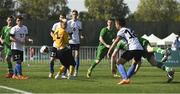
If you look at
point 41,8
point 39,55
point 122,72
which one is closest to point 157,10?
point 41,8

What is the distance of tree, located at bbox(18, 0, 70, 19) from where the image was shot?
95812 mm

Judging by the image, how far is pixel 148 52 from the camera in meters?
15.6

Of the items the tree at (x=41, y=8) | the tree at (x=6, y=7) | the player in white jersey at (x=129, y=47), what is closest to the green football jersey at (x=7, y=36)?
the player in white jersey at (x=129, y=47)

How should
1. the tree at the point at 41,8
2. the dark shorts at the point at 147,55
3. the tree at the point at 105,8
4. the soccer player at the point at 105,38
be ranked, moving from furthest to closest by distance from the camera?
the tree at the point at 105,8 < the tree at the point at 41,8 < the soccer player at the point at 105,38 < the dark shorts at the point at 147,55

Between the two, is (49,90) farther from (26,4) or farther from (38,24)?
(26,4)

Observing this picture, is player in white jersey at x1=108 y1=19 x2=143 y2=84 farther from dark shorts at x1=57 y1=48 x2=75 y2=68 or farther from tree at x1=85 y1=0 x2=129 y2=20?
tree at x1=85 y1=0 x2=129 y2=20

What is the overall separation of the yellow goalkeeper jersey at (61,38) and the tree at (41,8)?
257ft

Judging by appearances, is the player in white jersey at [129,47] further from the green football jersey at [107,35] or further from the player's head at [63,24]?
the green football jersey at [107,35]

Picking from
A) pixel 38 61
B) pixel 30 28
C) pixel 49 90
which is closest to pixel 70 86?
pixel 49 90

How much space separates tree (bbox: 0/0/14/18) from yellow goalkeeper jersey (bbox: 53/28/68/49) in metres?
71.8

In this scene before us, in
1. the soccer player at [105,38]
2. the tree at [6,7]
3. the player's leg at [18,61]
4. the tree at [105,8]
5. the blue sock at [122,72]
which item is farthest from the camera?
the tree at [105,8]

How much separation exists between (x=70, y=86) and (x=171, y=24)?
124 feet

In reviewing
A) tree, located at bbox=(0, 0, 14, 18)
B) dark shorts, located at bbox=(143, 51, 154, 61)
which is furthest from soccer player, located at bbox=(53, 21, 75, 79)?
tree, located at bbox=(0, 0, 14, 18)

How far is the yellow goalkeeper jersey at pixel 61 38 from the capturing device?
16578 mm
